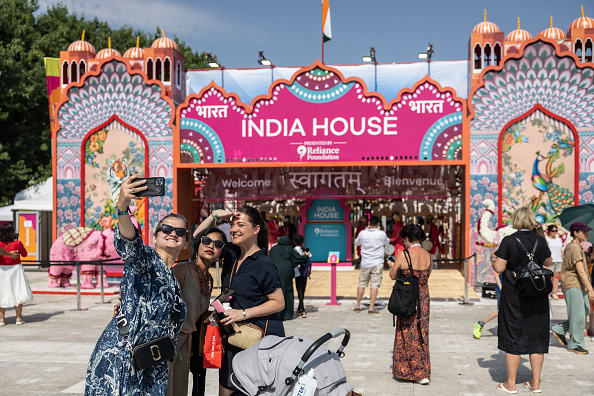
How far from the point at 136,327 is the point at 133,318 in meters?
0.05

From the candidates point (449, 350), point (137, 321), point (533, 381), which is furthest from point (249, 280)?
point (449, 350)

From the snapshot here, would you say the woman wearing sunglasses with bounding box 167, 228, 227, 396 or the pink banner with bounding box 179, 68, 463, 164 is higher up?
the pink banner with bounding box 179, 68, 463, 164

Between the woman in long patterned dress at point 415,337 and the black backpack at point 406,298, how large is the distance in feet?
0.28

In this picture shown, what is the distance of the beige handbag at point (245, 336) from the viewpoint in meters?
4.22

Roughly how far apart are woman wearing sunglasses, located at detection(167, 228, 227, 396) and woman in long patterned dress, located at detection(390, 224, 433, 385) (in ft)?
8.63

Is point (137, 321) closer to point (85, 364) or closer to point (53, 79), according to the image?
point (85, 364)

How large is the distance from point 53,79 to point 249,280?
23.3 metres

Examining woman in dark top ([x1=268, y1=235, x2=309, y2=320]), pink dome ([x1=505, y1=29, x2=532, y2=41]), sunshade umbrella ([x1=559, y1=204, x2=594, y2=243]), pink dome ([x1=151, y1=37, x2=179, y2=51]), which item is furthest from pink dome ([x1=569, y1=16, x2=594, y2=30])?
A: woman in dark top ([x1=268, y1=235, x2=309, y2=320])

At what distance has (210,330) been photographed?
13.6 ft

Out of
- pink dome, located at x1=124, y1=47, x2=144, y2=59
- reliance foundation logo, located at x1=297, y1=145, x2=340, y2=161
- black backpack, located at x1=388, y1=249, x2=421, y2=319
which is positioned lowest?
black backpack, located at x1=388, y1=249, x2=421, y2=319

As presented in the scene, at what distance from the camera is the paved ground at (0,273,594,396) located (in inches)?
252

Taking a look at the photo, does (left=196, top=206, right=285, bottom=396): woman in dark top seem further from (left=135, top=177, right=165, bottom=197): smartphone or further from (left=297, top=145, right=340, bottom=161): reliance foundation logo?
(left=297, top=145, right=340, bottom=161): reliance foundation logo

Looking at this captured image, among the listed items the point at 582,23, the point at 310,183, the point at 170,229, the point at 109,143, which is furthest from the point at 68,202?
the point at 582,23

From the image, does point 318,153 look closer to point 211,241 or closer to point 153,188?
point 211,241
